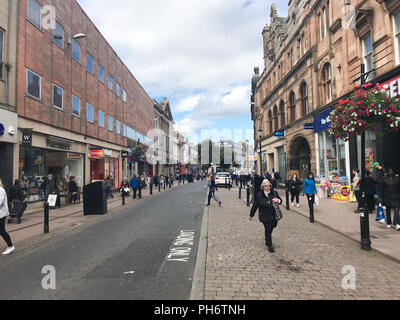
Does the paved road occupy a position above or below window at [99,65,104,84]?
below

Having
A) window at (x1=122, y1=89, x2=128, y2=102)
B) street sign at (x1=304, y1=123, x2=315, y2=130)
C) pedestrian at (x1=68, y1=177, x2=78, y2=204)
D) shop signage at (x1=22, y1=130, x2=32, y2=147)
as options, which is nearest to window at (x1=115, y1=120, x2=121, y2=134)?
window at (x1=122, y1=89, x2=128, y2=102)

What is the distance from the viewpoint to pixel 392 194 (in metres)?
7.56

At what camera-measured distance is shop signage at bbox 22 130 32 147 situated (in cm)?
1246

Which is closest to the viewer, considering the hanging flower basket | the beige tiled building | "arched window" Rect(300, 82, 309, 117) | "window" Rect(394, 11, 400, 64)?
the hanging flower basket

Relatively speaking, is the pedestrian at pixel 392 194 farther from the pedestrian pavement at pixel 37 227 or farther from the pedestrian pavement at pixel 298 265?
the pedestrian pavement at pixel 37 227

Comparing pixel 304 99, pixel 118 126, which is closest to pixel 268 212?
pixel 304 99

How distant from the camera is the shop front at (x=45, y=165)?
42.3ft

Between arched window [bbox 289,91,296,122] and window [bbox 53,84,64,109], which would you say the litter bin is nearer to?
window [bbox 53,84,64,109]

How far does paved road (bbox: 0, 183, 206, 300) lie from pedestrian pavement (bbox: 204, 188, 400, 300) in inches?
24.5

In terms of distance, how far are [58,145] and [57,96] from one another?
120 inches

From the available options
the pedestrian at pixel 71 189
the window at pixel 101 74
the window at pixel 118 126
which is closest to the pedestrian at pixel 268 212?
the pedestrian at pixel 71 189

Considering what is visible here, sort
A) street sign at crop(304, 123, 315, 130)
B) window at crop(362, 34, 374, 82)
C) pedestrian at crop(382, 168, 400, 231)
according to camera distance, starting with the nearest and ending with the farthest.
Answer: pedestrian at crop(382, 168, 400, 231) → window at crop(362, 34, 374, 82) → street sign at crop(304, 123, 315, 130)

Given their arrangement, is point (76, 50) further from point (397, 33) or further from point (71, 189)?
point (397, 33)
